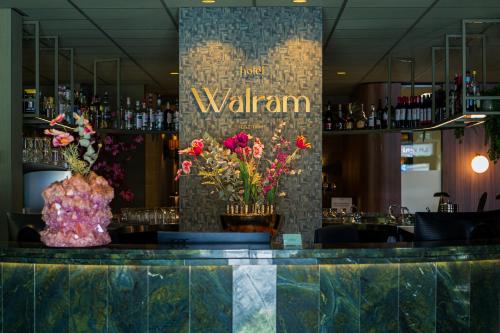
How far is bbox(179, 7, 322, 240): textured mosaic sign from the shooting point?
6141mm

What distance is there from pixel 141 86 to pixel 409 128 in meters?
4.59

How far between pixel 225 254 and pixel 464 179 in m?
8.44

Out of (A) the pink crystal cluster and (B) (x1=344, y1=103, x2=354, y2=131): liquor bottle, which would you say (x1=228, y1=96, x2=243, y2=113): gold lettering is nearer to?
(A) the pink crystal cluster

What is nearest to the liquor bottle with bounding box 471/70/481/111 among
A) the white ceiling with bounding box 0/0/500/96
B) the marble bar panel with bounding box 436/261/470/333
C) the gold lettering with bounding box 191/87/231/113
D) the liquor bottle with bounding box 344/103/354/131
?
the white ceiling with bounding box 0/0/500/96

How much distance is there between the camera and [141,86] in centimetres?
1104

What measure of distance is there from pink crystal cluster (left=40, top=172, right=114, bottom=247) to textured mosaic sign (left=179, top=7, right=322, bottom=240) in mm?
2433

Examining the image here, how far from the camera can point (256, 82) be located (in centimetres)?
618

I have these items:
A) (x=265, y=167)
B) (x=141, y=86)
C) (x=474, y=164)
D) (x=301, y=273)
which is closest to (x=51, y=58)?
(x=141, y=86)

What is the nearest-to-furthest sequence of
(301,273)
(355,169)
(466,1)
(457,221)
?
(301,273), (457,221), (466,1), (355,169)

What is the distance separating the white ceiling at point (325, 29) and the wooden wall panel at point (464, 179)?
2095 mm

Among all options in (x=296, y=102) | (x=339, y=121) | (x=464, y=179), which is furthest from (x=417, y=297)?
(x=464, y=179)

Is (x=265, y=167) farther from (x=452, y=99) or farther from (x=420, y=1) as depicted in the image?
(x=452, y=99)

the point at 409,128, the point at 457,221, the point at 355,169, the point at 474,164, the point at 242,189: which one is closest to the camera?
the point at 457,221

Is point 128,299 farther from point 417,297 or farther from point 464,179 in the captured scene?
point 464,179
